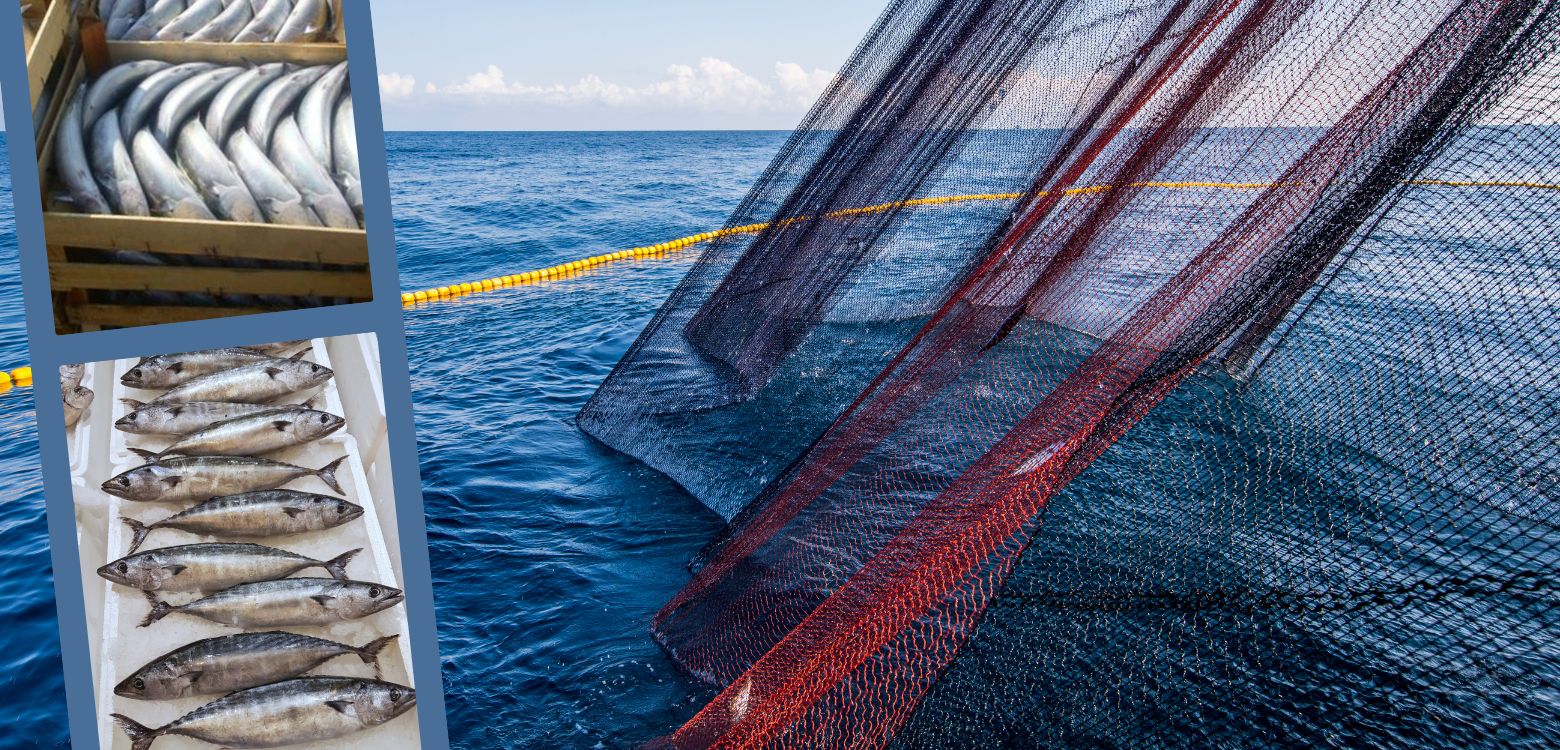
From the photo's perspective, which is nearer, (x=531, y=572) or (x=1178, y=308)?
(x=1178, y=308)

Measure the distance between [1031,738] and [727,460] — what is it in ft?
12.4

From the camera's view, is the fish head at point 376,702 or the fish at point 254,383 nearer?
the fish head at point 376,702

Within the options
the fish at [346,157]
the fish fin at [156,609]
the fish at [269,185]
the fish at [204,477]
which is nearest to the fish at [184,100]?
the fish at [269,185]

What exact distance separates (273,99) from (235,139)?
0.39ft

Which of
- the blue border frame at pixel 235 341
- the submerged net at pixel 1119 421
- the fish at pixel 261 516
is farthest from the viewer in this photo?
the submerged net at pixel 1119 421

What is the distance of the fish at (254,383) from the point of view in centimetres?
261

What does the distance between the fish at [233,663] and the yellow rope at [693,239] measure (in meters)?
4.61

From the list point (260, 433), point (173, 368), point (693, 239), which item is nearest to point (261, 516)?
point (260, 433)

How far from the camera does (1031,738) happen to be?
4.93m

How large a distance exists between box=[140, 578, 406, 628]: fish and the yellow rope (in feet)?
15.0

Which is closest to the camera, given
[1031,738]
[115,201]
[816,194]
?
[115,201]

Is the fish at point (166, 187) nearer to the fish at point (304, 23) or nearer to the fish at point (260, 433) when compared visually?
the fish at point (304, 23)

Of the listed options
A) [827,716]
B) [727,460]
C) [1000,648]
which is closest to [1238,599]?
[1000,648]

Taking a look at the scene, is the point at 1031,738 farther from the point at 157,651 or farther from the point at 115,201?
the point at 115,201
